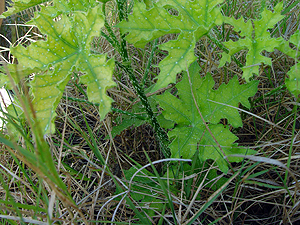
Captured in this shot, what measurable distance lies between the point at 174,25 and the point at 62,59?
53 centimetres

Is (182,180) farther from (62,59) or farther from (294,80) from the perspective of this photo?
(62,59)

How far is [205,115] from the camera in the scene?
147 centimetres

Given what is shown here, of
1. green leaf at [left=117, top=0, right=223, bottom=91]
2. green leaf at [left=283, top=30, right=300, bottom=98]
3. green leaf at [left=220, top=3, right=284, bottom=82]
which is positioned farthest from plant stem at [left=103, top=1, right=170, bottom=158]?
green leaf at [left=283, top=30, right=300, bottom=98]

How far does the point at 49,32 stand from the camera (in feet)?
3.70

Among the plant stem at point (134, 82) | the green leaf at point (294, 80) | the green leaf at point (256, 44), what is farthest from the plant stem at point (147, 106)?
the green leaf at point (294, 80)

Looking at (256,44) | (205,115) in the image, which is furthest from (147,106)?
(256,44)

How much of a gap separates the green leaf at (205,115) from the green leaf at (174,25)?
366mm

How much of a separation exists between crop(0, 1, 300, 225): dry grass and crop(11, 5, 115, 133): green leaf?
0.85 feet

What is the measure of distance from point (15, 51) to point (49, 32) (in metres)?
0.17

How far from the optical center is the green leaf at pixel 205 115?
4.47 feet

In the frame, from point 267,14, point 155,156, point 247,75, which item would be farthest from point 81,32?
point 155,156

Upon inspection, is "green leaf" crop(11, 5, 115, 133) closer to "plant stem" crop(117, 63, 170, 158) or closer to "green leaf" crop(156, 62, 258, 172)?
"plant stem" crop(117, 63, 170, 158)

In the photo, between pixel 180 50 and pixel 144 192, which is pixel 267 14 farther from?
pixel 144 192

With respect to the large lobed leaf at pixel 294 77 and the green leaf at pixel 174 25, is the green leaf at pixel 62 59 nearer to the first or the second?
the green leaf at pixel 174 25
